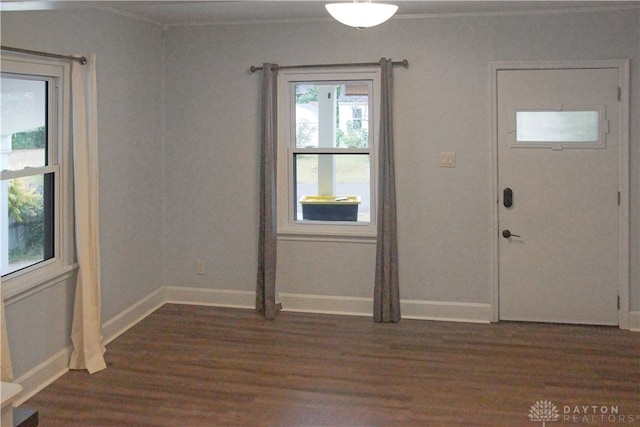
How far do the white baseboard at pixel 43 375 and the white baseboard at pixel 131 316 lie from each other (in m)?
0.50

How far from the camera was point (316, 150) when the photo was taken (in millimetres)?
5371

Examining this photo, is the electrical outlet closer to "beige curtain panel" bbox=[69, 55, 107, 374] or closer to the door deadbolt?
"beige curtain panel" bbox=[69, 55, 107, 374]

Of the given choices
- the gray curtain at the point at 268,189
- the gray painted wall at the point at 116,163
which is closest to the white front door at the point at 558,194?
the gray curtain at the point at 268,189

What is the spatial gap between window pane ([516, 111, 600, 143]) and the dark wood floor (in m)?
1.44

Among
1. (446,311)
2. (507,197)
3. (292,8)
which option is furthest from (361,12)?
(446,311)

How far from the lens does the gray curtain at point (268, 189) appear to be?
17.1ft

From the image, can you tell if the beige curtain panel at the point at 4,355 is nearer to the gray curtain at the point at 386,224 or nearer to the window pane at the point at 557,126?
the gray curtain at the point at 386,224

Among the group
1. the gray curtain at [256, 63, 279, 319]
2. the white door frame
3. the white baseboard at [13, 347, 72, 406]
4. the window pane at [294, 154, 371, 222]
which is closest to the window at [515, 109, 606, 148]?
the white door frame

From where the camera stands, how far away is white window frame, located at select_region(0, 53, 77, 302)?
3785mm

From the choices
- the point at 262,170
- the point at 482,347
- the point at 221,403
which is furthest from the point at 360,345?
the point at 262,170

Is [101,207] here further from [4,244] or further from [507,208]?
[507,208]

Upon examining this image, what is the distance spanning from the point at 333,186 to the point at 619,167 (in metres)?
2.19

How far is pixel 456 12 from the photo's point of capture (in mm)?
4961
